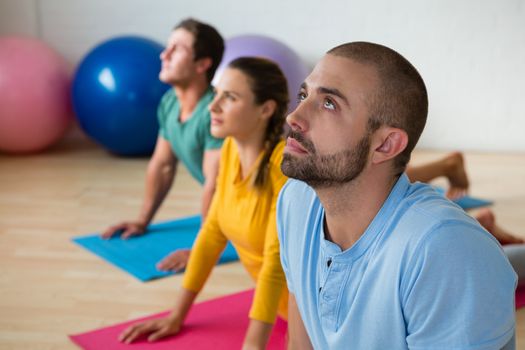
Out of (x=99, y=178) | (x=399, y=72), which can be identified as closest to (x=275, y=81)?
(x=399, y=72)

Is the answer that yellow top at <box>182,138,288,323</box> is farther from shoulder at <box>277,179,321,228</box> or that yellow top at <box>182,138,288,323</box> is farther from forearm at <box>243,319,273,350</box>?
shoulder at <box>277,179,321,228</box>

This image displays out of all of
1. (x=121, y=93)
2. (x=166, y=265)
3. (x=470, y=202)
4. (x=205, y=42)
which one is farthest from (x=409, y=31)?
(x=166, y=265)

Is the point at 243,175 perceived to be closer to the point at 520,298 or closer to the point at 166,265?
the point at 166,265

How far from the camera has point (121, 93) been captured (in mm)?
4102

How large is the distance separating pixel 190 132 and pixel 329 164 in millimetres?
1548

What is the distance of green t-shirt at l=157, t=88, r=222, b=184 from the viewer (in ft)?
8.54

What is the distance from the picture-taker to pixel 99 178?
392 centimetres

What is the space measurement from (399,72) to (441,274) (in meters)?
0.32

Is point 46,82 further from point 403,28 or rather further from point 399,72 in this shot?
point 399,72

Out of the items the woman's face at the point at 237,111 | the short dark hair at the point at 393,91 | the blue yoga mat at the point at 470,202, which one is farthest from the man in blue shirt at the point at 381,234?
the blue yoga mat at the point at 470,202

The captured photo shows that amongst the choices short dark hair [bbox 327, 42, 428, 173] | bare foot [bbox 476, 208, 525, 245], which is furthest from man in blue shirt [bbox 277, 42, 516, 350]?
bare foot [bbox 476, 208, 525, 245]

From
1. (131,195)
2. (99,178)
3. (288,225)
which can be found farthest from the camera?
(99,178)

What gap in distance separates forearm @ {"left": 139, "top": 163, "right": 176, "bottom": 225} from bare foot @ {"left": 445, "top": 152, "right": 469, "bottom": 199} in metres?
1.23

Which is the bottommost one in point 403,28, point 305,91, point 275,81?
point 403,28
